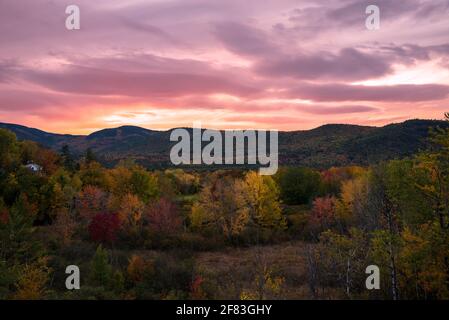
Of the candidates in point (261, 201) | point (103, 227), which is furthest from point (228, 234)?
point (103, 227)

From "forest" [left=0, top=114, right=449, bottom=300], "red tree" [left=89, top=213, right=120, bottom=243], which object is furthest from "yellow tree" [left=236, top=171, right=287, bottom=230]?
"red tree" [left=89, top=213, right=120, bottom=243]

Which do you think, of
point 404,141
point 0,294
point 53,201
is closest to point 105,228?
point 53,201

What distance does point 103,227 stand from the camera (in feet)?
161

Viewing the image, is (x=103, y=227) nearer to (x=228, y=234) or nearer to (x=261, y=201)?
(x=228, y=234)

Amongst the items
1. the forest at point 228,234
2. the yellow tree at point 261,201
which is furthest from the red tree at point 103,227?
the yellow tree at point 261,201

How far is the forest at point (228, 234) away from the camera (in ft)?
72.1

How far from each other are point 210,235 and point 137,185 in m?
17.6

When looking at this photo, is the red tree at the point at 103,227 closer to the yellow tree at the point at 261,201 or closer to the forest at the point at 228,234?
the forest at the point at 228,234

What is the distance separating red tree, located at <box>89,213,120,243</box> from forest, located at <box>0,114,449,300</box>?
142 mm

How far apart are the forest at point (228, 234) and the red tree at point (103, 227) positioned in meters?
0.14

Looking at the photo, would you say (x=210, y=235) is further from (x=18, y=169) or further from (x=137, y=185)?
(x=18, y=169)

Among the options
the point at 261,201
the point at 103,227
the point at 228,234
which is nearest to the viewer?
the point at 103,227

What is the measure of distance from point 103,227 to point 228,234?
18.6m
